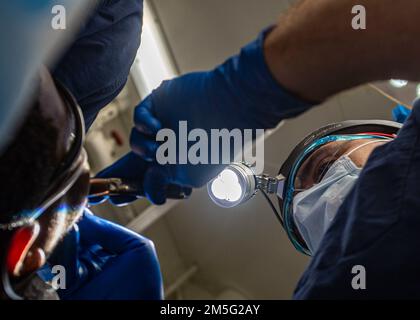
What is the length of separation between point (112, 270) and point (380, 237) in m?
0.54

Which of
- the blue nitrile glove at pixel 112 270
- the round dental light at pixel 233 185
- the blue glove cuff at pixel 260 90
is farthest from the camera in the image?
the round dental light at pixel 233 185

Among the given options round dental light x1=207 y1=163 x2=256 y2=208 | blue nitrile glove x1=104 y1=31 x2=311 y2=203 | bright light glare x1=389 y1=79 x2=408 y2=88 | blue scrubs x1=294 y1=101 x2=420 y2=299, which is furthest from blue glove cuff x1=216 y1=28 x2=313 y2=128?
bright light glare x1=389 y1=79 x2=408 y2=88

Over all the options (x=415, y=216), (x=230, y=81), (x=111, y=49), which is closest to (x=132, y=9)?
(x=111, y=49)

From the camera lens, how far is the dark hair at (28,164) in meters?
0.62

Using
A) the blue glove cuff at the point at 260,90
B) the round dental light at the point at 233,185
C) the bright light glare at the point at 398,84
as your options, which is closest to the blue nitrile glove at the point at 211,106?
the blue glove cuff at the point at 260,90

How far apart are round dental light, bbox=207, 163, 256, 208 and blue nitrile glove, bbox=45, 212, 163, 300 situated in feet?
0.86

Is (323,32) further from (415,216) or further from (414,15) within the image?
(415,216)

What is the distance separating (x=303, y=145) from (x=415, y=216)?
54cm

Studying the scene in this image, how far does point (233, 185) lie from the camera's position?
114cm

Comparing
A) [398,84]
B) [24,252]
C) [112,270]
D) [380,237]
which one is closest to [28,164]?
[24,252]

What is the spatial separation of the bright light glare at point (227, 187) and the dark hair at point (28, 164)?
54 cm

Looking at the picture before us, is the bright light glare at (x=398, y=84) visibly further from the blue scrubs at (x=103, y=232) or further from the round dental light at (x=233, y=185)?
the blue scrubs at (x=103, y=232)

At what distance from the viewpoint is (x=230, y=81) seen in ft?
2.72

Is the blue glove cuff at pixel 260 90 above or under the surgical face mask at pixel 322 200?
above
